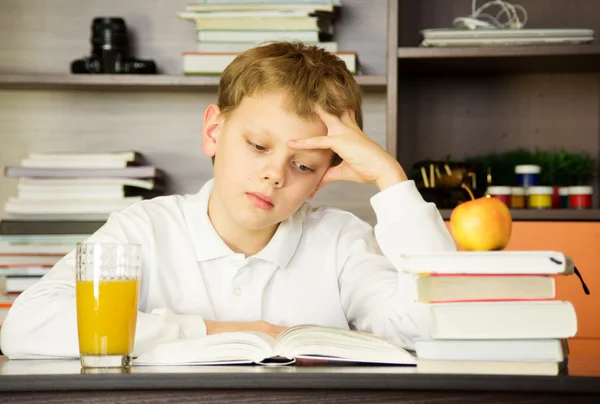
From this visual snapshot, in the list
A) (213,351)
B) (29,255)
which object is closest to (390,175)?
(213,351)

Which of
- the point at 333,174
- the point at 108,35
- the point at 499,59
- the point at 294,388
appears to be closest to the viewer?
the point at 294,388

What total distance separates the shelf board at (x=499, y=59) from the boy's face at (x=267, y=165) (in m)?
0.84

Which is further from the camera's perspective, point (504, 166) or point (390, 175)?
point (504, 166)

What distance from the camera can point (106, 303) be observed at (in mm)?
989

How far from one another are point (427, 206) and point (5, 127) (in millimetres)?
1721

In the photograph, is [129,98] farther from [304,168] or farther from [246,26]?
[304,168]

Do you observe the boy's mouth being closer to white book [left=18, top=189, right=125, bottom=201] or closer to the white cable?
white book [left=18, top=189, right=125, bottom=201]

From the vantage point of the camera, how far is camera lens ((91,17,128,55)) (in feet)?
7.84

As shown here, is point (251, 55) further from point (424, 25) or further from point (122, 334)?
point (424, 25)

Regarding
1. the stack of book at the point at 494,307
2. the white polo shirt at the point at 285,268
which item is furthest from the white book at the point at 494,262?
the white polo shirt at the point at 285,268

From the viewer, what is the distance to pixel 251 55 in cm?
159

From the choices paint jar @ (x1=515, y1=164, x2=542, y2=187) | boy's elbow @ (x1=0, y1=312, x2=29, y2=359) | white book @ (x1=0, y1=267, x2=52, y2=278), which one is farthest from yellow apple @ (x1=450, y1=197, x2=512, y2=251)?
white book @ (x1=0, y1=267, x2=52, y2=278)

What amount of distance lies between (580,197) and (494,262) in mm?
1415

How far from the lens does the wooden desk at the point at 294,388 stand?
816 millimetres
